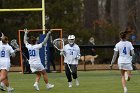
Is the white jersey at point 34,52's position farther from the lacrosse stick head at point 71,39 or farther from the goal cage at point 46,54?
the goal cage at point 46,54

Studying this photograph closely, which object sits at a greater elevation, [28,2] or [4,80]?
[28,2]

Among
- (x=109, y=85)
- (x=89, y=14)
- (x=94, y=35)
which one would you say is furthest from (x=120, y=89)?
(x=89, y=14)

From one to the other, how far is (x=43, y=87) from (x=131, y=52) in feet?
15.9

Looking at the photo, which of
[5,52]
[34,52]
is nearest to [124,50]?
[34,52]

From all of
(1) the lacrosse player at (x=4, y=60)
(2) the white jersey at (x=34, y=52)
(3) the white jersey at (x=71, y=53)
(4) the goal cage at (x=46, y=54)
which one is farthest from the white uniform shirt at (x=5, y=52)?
(4) the goal cage at (x=46, y=54)

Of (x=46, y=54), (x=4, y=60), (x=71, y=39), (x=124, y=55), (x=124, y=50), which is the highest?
(x=71, y=39)

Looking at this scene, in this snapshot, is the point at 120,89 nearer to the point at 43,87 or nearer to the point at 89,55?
the point at 43,87

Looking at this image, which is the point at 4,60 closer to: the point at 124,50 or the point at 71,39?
the point at 124,50

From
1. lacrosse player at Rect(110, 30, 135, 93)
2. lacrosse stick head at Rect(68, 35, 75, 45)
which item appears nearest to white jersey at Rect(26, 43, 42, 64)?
lacrosse stick head at Rect(68, 35, 75, 45)

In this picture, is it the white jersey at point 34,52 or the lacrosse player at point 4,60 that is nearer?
the lacrosse player at point 4,60

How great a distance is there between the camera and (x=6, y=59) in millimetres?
20609

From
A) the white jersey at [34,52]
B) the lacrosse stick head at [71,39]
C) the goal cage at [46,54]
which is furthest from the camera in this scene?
the goal cage at [46,54]

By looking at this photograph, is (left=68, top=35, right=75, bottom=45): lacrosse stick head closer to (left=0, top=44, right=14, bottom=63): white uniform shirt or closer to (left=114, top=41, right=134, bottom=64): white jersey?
(left=0, top=44, right=14, bottom=63): white uniform shirt

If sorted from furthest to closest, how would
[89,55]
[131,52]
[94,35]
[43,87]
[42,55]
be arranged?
[94,35] → [89,55] → [42,55] → [43,87] → [131,52]
